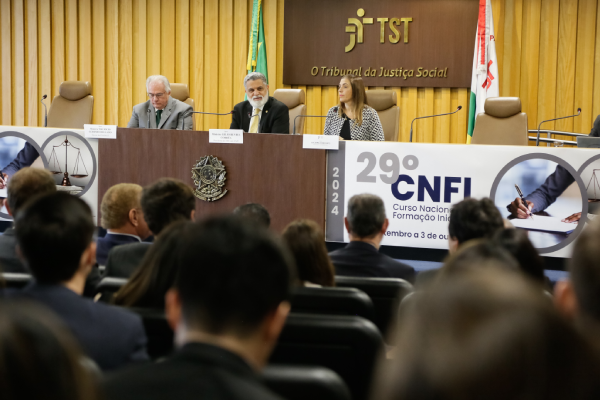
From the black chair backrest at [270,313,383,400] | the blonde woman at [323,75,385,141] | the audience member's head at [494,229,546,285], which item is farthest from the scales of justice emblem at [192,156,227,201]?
the black chair backrest at [270,313,383,400]

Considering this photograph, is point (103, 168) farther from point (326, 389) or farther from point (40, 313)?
point (40, 313)

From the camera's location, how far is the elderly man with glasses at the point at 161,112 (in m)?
5.49

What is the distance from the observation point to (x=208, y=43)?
834cm

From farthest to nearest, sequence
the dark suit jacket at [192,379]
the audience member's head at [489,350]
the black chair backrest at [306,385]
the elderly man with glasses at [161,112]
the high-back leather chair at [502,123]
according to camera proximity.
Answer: the high-back leather chair at [502,123] < the elderly man with glasses at [161,112] < the black chair backrest at [306,385] < the dark suit jacket at [192,379] < the audience member's head at [489,350]

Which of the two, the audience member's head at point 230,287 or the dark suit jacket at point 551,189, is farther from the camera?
the dark suit jacket at point 551,189

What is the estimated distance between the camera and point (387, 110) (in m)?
6.32

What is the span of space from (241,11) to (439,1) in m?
2.46

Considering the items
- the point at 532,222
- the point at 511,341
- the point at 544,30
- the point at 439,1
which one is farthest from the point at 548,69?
the point at 511,341

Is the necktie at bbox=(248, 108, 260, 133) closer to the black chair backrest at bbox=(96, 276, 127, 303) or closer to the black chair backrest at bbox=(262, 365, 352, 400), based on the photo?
the black chair backrest at bbox=(96, 276, 127, 303)

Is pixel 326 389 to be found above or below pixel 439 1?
below

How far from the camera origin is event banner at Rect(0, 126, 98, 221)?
5238mm

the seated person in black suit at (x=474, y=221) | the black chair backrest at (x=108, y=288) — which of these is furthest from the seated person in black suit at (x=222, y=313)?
the seated person in black suit at (x=474, y=221)

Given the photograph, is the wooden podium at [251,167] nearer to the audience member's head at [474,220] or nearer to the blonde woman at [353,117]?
the blonde woman at [353,117]

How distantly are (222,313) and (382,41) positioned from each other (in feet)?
23.8
